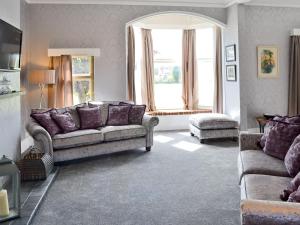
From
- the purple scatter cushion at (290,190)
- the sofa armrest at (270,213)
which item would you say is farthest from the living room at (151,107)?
the purple scatter cushion at (290,190)

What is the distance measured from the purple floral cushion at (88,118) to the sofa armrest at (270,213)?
4.14 meters

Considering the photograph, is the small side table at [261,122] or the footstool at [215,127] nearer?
the footstool at [215,127]

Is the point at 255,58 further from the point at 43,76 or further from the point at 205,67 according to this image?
the point at 43,76

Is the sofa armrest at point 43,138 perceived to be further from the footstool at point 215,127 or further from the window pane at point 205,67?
the window pane at point 205,67

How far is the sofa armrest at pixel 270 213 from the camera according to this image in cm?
163

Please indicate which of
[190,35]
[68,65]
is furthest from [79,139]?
[190,35]

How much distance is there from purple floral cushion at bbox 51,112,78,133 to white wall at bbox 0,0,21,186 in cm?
69

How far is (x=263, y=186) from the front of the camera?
2.50m

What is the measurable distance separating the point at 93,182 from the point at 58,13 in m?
3.97

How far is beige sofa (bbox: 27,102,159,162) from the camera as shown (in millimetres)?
4684

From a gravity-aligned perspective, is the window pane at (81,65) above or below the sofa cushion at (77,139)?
above

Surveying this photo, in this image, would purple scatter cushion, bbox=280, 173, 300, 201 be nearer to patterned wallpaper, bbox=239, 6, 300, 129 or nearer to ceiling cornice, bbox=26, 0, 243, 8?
patterned wallpaper, bbox=239, 6, 300, 129

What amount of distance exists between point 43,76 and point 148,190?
135 inches

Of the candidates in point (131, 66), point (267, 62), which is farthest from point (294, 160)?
point (131, 66)
